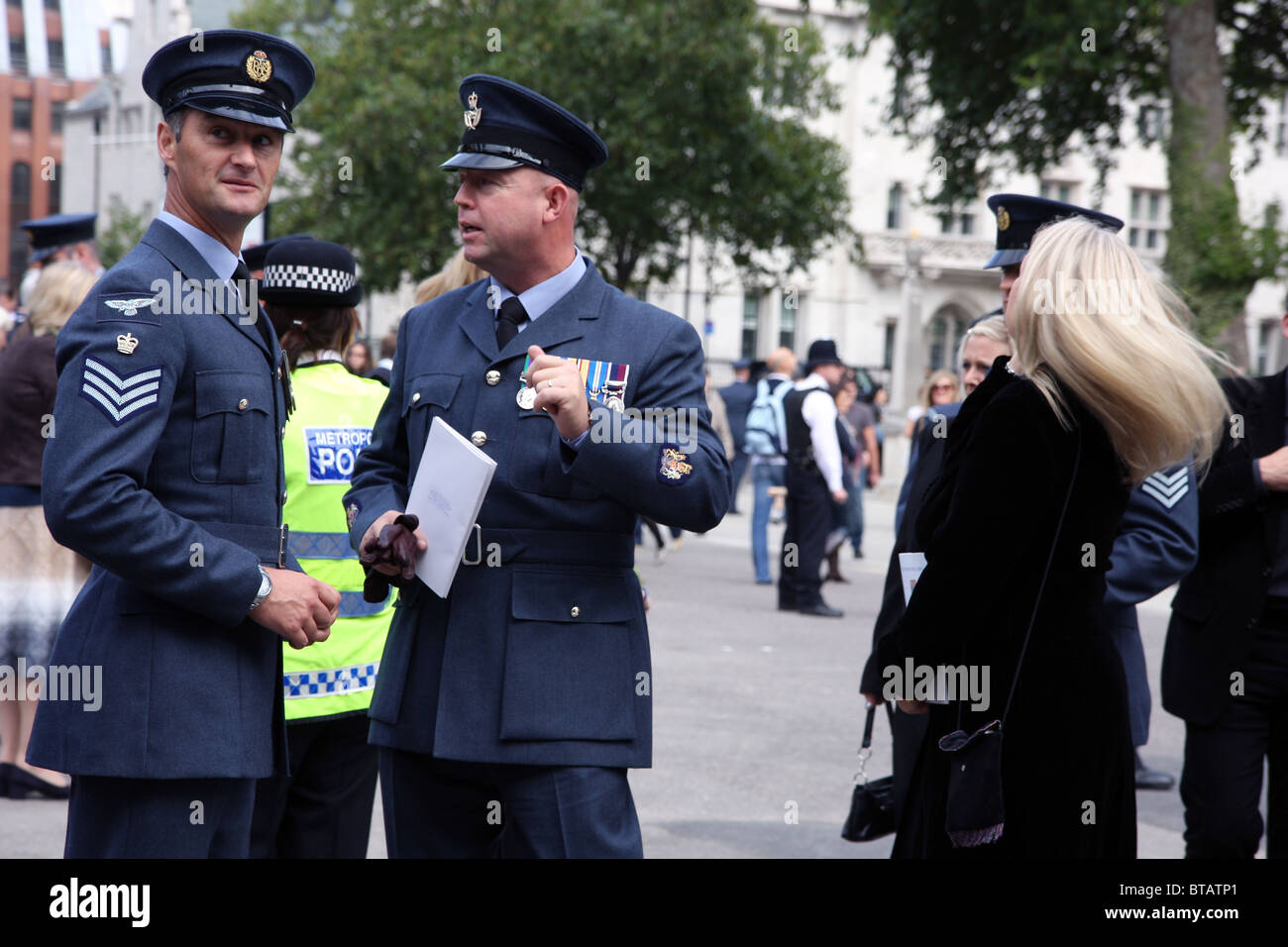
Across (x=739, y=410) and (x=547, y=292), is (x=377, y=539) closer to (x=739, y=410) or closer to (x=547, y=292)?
(x=547, y=292)

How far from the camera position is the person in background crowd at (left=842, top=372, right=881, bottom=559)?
682 inches

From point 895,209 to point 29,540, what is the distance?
171 feet

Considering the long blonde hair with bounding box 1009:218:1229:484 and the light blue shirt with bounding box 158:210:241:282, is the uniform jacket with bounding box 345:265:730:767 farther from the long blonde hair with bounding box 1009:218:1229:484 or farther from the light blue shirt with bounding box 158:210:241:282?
the long blonde hair with bounding box 1009:218:1229:484

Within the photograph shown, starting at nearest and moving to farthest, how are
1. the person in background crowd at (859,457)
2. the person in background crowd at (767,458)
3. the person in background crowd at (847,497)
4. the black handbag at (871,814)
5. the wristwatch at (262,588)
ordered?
the wristwatch at (262,588) → the black handbag at (871,814) → the person in background crowd at (847,497) → the person in background crowd at (767,458) → the person in background crowd at (859,457)

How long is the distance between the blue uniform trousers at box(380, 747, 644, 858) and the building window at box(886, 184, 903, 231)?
54.8m

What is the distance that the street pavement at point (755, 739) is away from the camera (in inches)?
245

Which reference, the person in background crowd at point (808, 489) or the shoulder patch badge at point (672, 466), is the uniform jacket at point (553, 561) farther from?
the person in background crowd at point (808, 489)

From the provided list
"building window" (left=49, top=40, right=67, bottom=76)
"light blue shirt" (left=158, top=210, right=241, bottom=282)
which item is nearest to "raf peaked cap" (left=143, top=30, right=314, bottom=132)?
"light blue shirt" (left=158, top=210, right=241, bottom=282)

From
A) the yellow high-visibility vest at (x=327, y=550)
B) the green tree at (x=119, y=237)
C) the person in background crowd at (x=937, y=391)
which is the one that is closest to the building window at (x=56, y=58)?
the green tree at (x=119, y=237)

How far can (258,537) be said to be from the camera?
3086 millimetres

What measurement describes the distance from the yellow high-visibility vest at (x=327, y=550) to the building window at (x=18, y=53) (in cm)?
9041
